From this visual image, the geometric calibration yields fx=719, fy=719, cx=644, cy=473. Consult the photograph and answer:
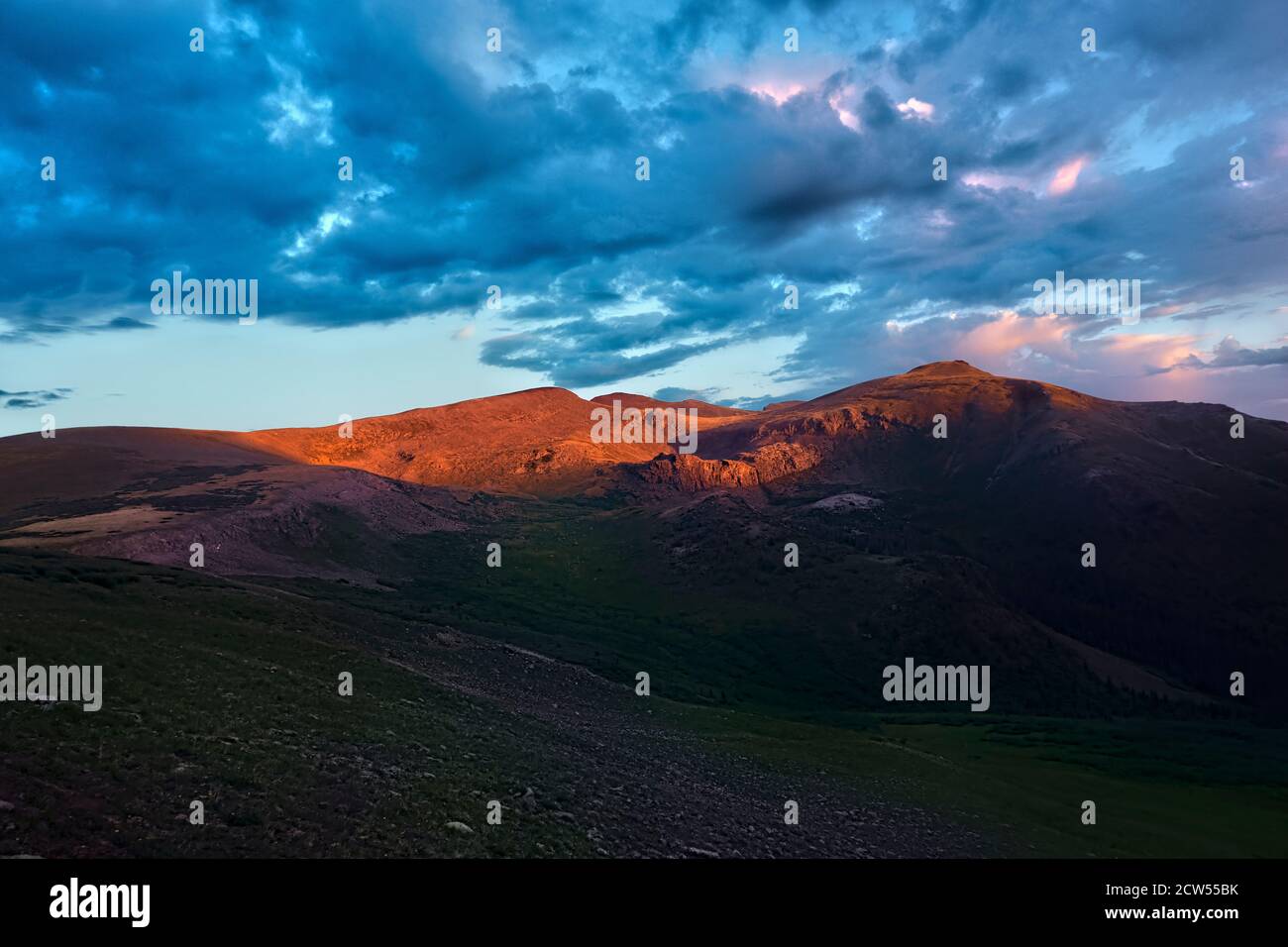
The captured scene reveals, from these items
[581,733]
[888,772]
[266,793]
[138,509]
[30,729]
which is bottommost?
[888,772]

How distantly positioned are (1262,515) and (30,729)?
231267mm

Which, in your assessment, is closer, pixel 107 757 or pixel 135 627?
pixel 107 757

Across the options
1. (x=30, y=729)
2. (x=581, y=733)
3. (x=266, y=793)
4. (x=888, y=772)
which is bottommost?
(x=888, y=772)
